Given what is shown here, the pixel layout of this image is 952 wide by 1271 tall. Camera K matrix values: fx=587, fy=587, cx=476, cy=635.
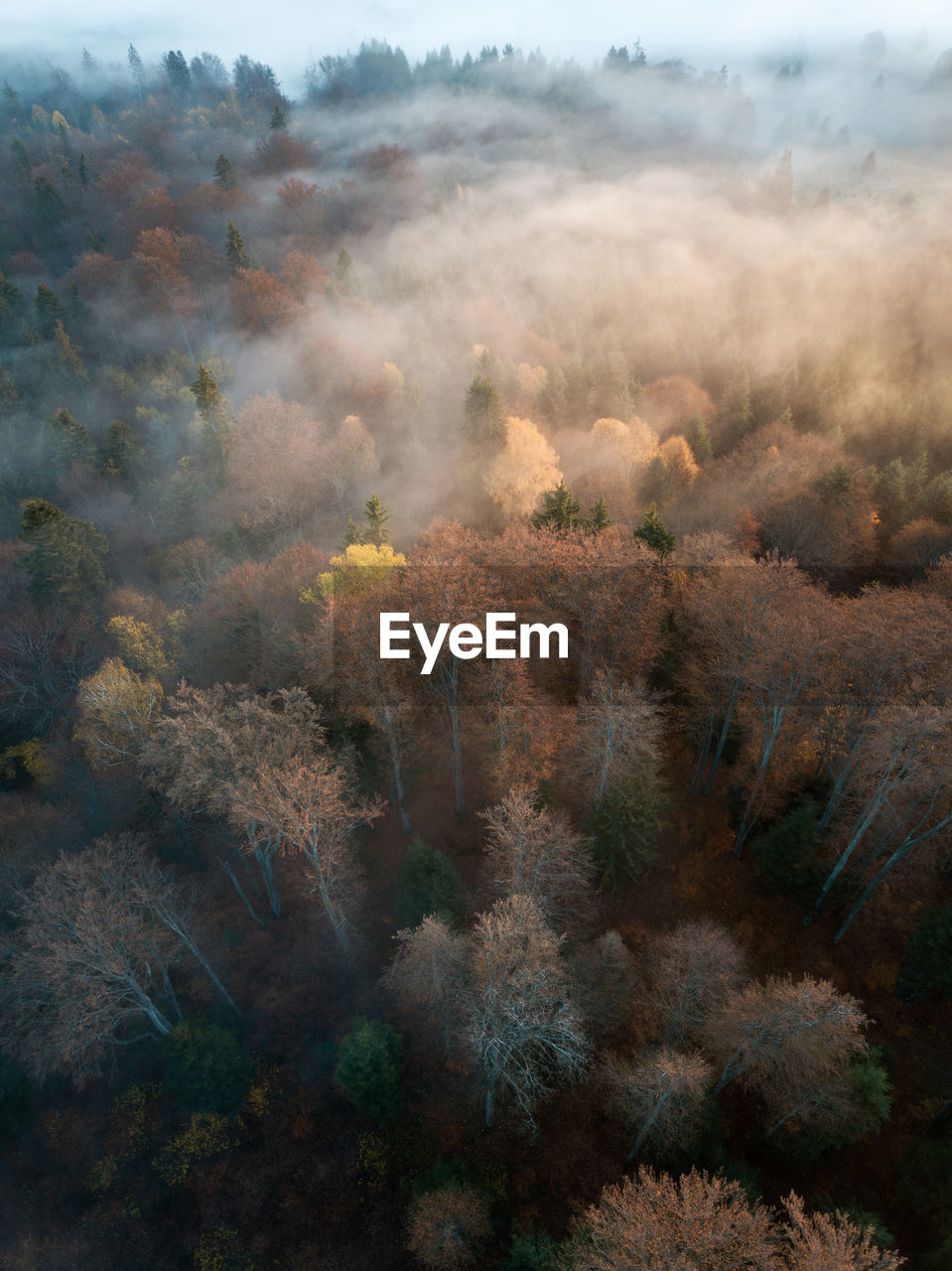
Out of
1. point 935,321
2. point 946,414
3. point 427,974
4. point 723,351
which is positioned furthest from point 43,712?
point 935,321

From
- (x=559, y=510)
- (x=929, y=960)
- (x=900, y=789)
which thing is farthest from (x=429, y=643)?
(x=929, y=960)

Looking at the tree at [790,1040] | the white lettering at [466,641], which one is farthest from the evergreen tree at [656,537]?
the tree at [790,1040]

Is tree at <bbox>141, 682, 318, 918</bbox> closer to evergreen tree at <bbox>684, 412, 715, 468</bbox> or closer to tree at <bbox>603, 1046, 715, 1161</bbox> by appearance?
tree at <bbox>603, 1046, 715, 1161</bbox>

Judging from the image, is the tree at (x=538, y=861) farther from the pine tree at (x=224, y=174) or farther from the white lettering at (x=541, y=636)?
the pine tree at (x=224, y=174)

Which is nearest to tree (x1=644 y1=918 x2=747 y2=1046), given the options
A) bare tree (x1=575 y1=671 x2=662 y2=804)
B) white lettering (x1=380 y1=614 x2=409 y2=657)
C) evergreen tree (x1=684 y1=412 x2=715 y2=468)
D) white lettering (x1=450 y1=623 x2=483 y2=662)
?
bare tree (x1=575 y1=671 x2=662 y2=804)

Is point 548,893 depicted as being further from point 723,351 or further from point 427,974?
point 723,351

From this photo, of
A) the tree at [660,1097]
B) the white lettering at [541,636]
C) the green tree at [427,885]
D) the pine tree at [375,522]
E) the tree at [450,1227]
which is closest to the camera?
the tree at [660,1097]
